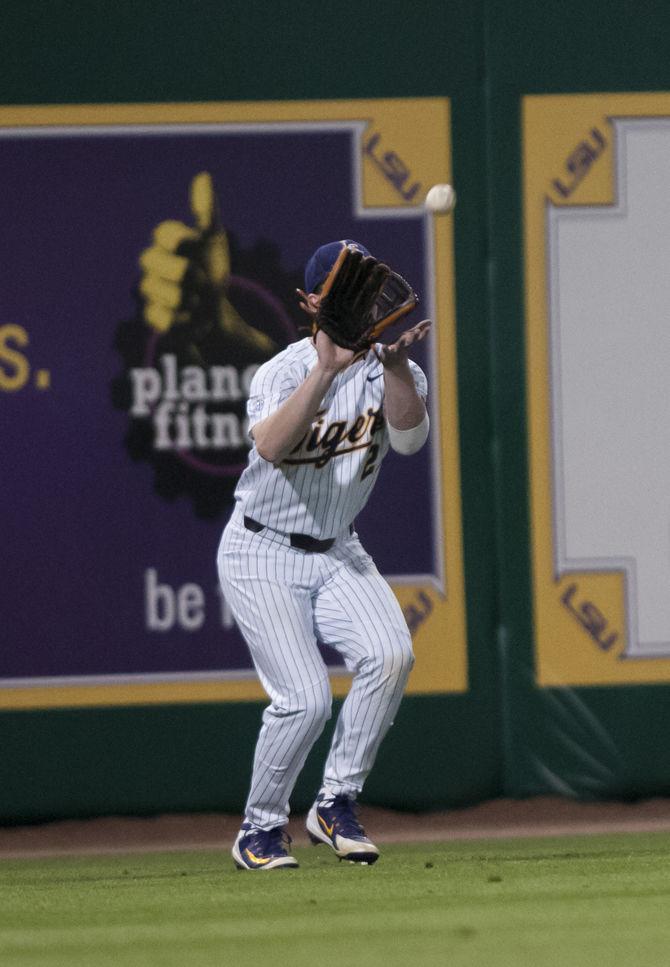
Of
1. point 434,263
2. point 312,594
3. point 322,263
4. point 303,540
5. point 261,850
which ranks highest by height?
point 434,263

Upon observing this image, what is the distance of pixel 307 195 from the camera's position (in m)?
5.28

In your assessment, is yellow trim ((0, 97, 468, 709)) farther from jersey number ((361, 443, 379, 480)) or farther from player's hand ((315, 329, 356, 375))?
player's hand ((315, 329, 356, 375))

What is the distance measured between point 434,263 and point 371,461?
5.00 feet

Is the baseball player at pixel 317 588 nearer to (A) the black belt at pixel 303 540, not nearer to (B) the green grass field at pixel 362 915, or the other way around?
(A) the black belt at pixel 303 540

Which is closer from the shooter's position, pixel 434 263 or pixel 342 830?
pixel 342 830

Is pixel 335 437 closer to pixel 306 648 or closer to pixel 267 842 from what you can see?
pixel 306 648

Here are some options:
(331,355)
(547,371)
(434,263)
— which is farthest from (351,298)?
(547,371)

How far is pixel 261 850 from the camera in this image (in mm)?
3908

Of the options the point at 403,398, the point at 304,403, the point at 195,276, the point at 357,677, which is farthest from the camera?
the point at 195,276

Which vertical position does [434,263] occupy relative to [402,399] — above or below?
above

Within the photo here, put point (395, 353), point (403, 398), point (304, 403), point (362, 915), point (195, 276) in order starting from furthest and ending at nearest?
1. point (195, 276)
2. point (403, 398)
3. point (395, 353)
4. point (304, 403)
5. point (362, 915)

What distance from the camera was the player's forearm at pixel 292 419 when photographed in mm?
3506

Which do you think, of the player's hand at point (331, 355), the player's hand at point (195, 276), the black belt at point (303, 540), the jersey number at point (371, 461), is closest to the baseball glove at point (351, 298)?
the player's hand at point (331, 355)

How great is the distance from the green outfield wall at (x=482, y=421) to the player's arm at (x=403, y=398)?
1455 millimetres
